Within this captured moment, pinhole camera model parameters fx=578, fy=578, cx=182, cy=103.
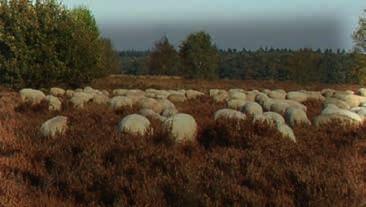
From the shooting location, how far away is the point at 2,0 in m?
33.2

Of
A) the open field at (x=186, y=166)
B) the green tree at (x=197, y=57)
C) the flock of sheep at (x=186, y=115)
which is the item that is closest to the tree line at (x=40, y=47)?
the flock of sheep at (x=186, y=115)

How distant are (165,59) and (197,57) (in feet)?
31.8

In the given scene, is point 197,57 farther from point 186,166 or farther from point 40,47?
point 186,166

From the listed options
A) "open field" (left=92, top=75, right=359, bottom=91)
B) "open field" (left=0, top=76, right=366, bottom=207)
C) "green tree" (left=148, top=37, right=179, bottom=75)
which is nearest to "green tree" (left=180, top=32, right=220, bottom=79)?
"green tree" (left=148, top=37, right=179, bottom=75)

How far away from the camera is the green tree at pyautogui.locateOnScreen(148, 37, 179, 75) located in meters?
97.2

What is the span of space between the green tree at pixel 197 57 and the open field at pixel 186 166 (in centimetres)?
7706

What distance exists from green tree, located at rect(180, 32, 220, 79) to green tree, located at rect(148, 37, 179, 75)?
549 centimetres

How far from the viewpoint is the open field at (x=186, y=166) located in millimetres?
6715

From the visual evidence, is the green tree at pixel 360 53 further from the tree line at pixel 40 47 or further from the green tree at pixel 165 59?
the green tree at pixel 165 59

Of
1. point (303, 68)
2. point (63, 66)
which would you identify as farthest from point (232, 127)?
point (303, 68)

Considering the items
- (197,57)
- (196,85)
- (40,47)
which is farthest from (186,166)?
(197,57)

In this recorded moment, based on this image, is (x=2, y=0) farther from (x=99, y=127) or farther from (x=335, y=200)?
(x=335, y=200)

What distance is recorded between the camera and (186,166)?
26.0 ft

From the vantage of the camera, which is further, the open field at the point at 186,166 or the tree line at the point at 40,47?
the tree line at the point at 40,47
